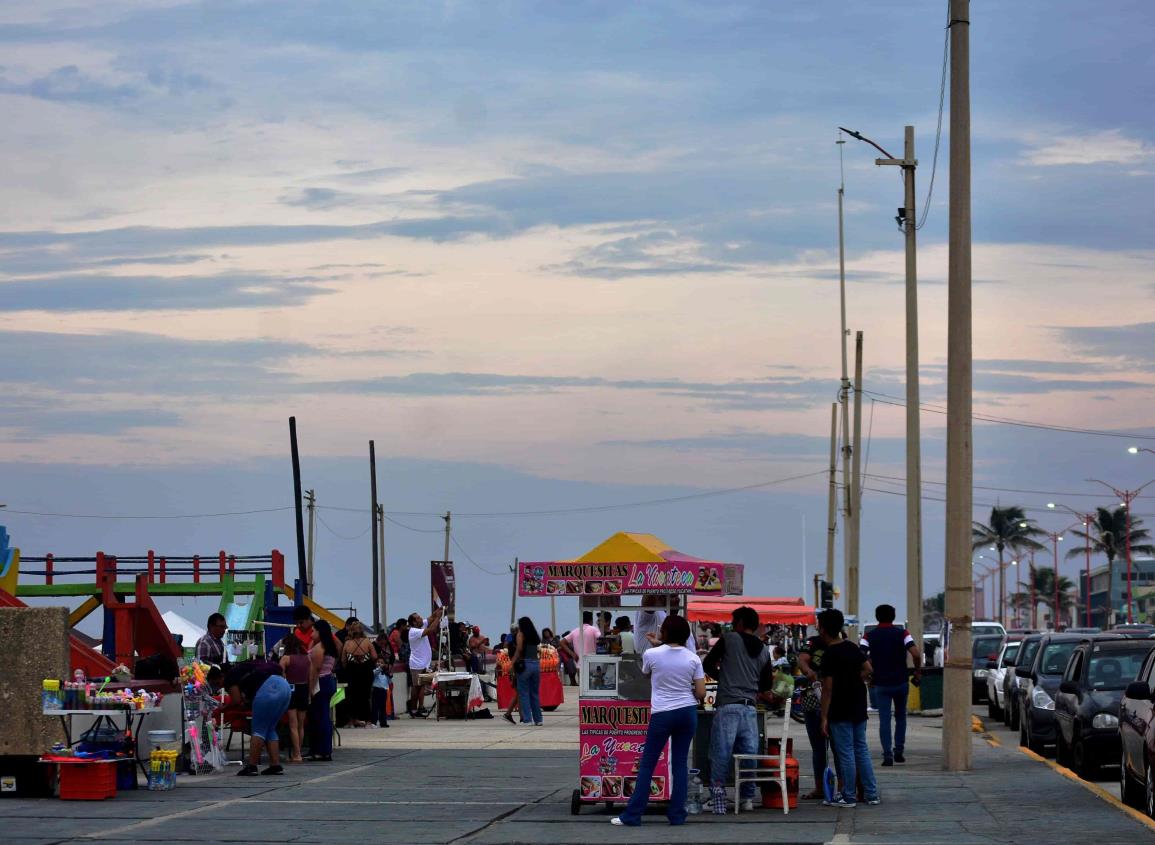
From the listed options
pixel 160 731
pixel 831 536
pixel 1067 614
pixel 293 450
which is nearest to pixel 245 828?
pixel 160 731

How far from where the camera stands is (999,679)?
3198 centimetres

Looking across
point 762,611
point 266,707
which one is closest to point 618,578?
point 266,707

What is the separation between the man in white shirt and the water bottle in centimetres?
1606

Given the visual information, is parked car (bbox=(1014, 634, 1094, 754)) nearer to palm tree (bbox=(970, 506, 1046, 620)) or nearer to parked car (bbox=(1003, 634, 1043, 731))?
parked car (bbox=(1003, 634, 1043, 731))

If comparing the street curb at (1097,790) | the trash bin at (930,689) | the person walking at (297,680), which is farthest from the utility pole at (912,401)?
the person walking at (297,680)

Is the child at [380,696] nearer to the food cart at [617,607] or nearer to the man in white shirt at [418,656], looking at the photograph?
the man in white shirt at [418,656]

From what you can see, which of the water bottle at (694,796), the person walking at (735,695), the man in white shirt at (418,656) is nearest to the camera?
the person walking at (735,695)

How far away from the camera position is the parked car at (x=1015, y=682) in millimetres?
27062

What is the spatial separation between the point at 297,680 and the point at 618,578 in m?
5.57

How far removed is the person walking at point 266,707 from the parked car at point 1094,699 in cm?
868

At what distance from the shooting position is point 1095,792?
1584cm

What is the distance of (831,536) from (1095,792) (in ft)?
171

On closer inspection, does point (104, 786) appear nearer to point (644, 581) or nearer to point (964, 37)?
point (644, 581)

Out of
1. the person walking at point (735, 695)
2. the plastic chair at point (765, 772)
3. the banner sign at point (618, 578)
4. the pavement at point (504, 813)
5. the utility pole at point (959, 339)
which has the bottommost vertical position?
the pavement at point (504, 813)
